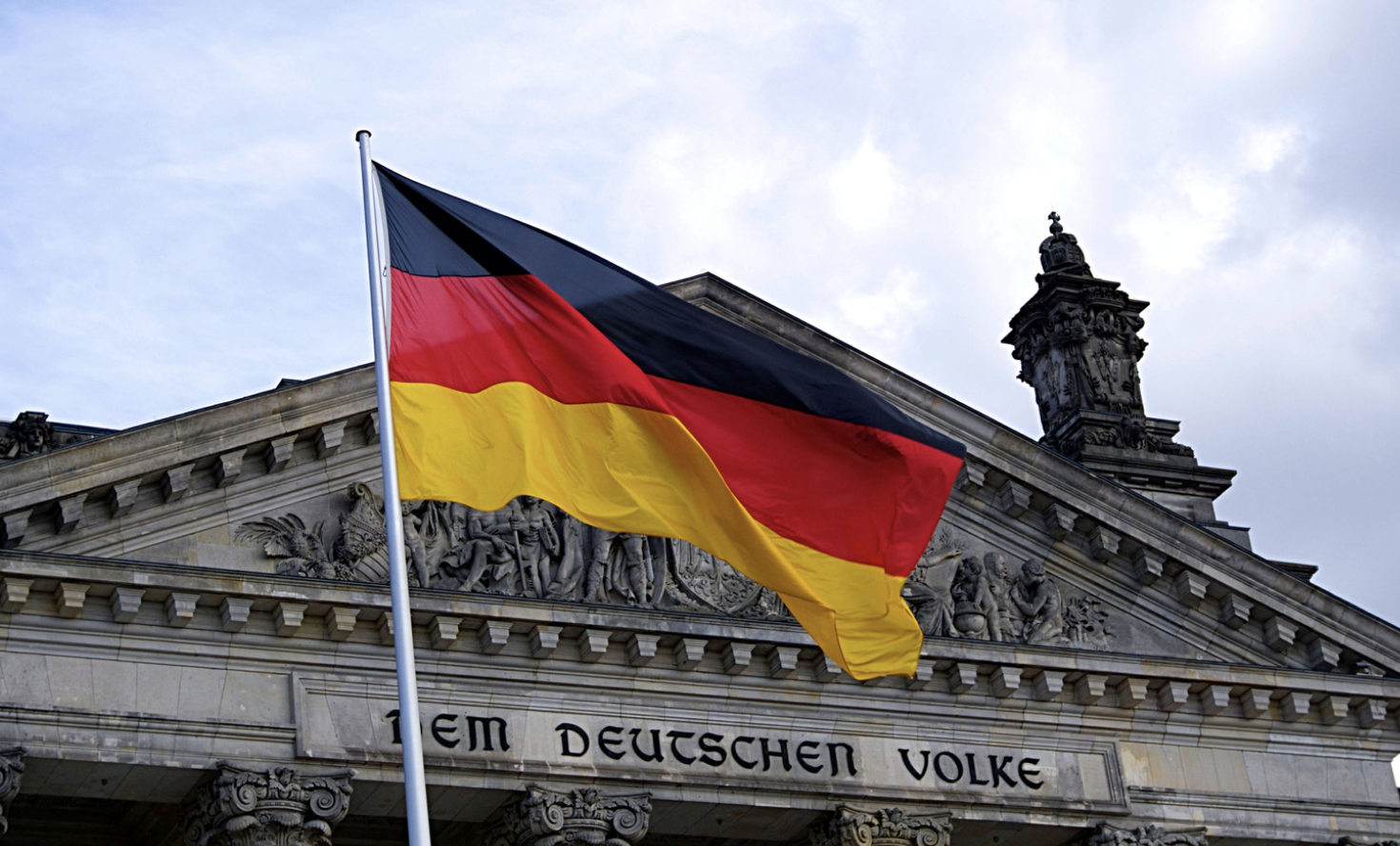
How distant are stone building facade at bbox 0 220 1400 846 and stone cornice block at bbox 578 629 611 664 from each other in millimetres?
29

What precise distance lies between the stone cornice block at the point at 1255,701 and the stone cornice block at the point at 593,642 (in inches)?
349

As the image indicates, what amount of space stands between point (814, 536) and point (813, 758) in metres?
8.13

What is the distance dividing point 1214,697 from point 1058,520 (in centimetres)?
303

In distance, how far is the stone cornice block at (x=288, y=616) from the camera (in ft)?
74.1

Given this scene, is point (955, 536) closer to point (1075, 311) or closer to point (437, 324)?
point (1075, 311)

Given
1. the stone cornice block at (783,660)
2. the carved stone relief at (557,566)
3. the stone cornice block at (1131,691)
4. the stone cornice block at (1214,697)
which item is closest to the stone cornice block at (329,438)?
the carved stone relief at (557,566)

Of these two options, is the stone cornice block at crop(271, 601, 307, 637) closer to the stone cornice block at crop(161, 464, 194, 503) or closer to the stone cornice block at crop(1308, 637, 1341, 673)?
the stone cornice block at crop(161, 464, 194, 503)

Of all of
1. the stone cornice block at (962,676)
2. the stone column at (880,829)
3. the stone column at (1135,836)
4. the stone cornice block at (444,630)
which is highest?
the stone cornice block at (444,630)

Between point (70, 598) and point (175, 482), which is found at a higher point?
point (175, 482)

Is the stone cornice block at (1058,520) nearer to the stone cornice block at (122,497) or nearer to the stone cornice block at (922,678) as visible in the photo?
the stone cornice block at (922,678)

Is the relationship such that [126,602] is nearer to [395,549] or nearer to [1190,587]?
[395,549]

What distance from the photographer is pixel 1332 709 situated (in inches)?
1078

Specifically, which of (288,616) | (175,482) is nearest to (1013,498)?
(288,616)

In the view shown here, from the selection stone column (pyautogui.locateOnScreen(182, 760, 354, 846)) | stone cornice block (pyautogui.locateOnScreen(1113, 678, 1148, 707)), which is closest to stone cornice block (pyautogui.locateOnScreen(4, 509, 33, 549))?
stone column (pyautogui.locateOnScreen(182, 760, 354, 846))
